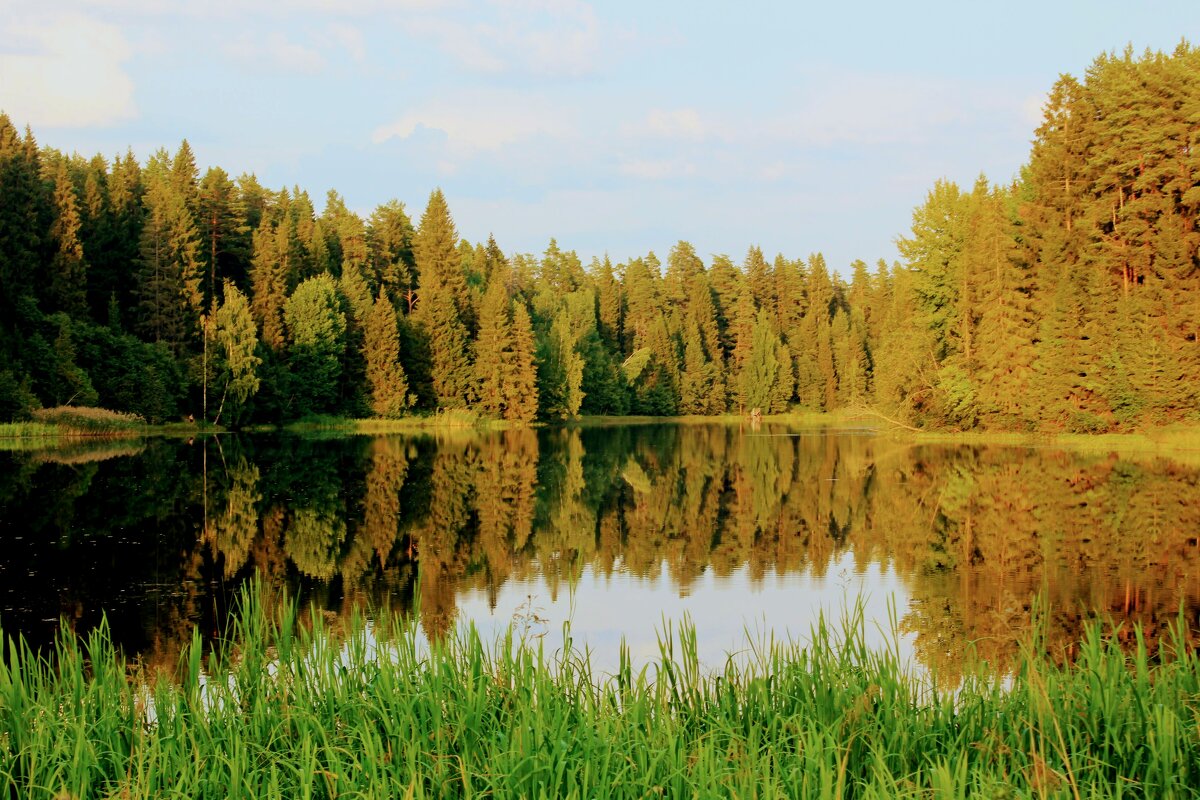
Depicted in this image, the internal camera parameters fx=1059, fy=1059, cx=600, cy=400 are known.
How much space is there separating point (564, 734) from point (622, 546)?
508 inches

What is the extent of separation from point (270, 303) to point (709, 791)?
65.4 metres

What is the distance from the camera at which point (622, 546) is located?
18.3m

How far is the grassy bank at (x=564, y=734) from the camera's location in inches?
195

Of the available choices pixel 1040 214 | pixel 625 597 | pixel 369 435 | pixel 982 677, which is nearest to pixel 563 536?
pixel 625 597

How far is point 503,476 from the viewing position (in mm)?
31562

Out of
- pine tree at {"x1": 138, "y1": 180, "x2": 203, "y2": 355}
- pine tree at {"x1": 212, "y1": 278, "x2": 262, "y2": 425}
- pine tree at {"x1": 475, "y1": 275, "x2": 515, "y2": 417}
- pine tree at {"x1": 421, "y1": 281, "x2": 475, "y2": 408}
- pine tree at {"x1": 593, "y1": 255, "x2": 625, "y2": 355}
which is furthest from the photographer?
pine tree at {"x1": 593, "y1": 255, "x2": 625, "y2": 355}

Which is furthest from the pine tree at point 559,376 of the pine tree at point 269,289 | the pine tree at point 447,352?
the pine tree at point 269,289

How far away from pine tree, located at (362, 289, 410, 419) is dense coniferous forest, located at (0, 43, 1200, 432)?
19 cm

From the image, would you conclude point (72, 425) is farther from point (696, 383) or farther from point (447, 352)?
point (696, 383)

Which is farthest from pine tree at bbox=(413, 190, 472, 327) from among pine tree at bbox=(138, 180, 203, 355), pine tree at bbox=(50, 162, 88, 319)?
pine tree at bbox=(50, 162, 88, 319)

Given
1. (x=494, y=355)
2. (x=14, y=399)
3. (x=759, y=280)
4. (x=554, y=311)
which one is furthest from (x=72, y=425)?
(x=759, y=280)

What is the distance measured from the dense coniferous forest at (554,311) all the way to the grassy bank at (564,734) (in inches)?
1388

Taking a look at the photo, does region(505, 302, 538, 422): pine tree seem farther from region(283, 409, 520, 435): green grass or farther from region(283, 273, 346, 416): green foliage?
region(283, 273, 346, 416): green foliage

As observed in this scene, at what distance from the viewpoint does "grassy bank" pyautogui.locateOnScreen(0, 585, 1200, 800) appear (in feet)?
16.3
